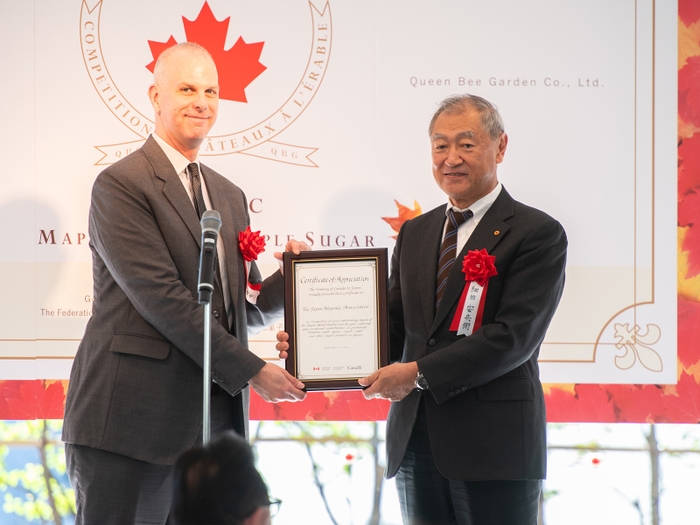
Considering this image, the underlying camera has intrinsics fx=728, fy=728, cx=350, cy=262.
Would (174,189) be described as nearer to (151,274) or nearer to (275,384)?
(151,274)

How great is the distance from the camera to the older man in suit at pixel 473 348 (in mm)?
2252

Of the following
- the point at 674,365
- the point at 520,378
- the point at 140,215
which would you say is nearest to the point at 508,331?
the point at 520,378

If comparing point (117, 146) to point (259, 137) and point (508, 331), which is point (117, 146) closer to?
point (259, 137)

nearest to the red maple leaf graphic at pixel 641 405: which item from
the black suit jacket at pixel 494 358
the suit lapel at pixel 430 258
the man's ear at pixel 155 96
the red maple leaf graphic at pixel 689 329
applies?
the red maple leaf graphic at pixel 689 329

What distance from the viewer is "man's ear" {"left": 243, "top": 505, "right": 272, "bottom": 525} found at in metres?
1.28

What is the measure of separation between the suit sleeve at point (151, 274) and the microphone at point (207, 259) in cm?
39

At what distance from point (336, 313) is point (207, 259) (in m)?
0.74

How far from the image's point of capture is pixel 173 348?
91.4 inches

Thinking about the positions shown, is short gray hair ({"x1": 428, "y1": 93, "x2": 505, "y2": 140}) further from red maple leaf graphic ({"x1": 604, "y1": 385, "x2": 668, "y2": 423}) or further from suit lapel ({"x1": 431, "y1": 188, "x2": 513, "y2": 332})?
red maple leaf graphic ({"x1": 604, "y1": 385, "x2": 668, "y2": 423})

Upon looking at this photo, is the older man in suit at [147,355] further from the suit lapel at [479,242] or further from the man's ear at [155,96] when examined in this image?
the suit lapel at [479,242]

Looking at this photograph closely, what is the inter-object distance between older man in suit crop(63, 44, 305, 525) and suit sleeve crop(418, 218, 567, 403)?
511 millimetres

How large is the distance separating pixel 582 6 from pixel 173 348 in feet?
8.79

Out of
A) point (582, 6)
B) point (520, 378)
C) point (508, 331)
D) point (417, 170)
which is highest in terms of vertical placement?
point (582, 6)

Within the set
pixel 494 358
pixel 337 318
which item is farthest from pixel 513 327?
pixel 337 318
